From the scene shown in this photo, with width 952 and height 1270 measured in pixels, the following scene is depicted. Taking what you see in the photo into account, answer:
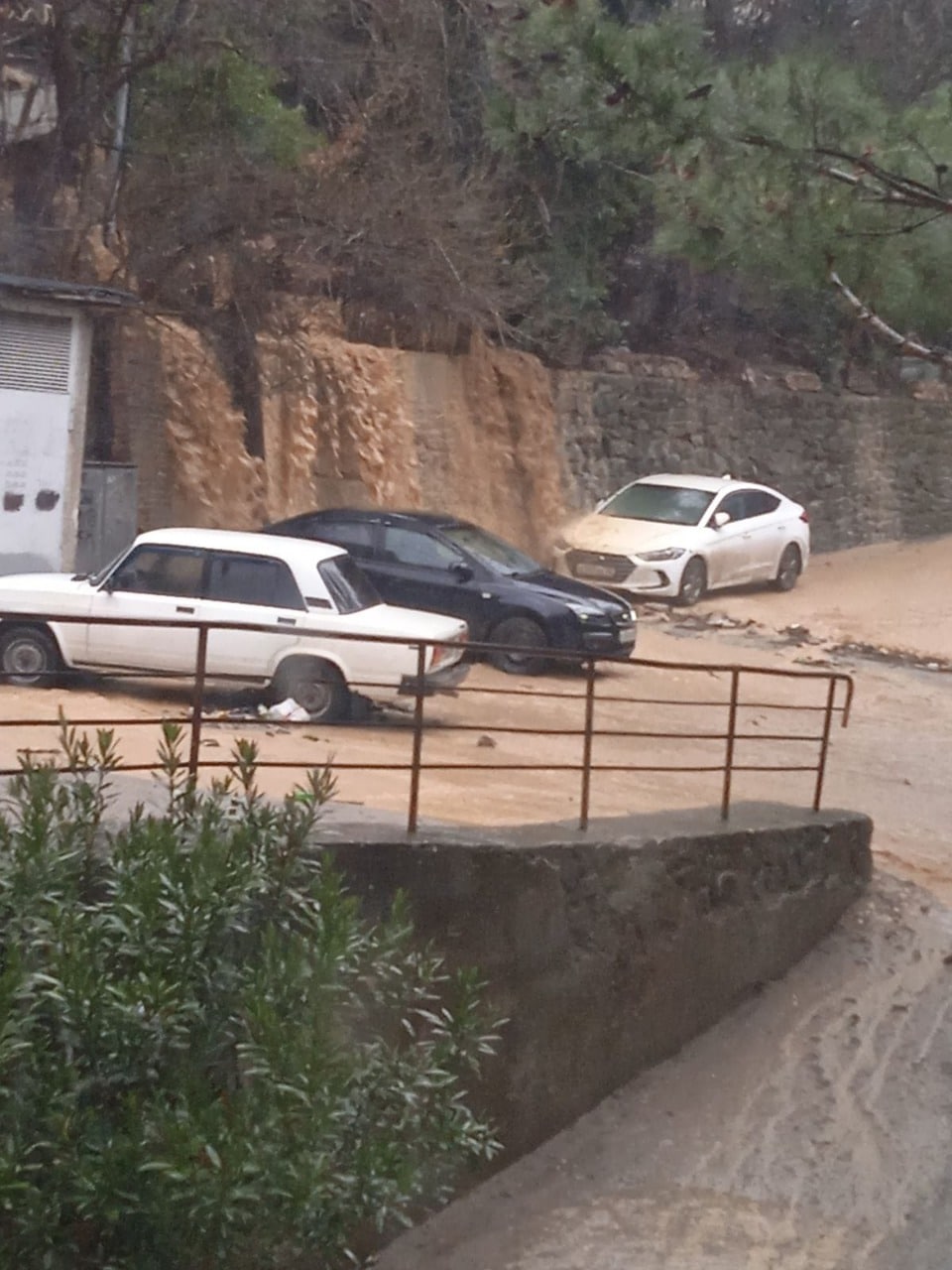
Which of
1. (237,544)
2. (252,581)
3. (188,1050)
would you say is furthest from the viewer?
(237,544)

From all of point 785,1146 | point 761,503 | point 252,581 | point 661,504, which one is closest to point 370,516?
point 252,581

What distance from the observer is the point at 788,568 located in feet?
75.3

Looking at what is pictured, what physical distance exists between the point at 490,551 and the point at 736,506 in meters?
6.91

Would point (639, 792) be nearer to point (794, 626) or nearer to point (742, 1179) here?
point (742, 1179)

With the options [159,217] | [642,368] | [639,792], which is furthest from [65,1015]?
[642,368]

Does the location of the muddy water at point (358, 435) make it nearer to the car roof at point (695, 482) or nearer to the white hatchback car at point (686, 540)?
the white hatchback car at point (686, 540)

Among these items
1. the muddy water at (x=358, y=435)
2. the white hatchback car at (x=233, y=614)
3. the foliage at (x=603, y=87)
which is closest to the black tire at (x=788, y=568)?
the muddy water at (x=358, y=435)

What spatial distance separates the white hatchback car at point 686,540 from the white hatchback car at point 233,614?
7.84 metres

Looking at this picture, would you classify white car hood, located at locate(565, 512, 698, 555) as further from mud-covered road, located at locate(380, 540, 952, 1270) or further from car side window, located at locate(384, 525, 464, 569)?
mud-covered road, located at locate(380, 540, 952, 1270)

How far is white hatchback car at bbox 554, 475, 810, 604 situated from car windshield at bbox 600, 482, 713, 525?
12mm

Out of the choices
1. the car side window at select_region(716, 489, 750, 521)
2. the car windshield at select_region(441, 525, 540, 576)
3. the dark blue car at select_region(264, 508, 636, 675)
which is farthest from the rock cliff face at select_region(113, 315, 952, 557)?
the car windshield at select_region(441, 525, 540, 576)

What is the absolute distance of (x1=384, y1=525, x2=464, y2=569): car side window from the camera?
15461 mm

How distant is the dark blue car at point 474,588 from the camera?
15.1 meters

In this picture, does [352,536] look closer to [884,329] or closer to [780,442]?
[884,329]
